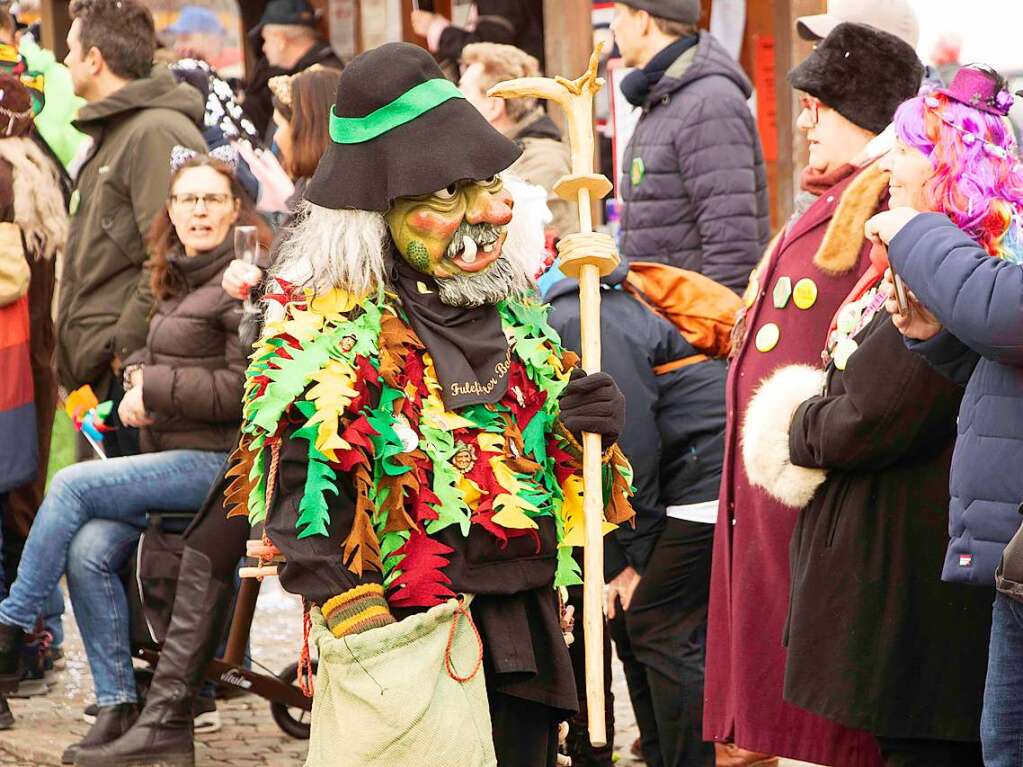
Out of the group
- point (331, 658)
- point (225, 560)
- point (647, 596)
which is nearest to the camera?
point (331, 658)

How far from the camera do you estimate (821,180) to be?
4574 mm

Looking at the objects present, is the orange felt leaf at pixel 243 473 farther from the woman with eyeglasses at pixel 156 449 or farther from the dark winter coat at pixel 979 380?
the woman with eyeglasses at pixel 156 449

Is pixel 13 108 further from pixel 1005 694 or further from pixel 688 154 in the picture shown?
pixel 1005 694

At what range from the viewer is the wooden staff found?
352 cm

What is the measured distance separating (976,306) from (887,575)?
795mm

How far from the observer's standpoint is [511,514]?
3.38m

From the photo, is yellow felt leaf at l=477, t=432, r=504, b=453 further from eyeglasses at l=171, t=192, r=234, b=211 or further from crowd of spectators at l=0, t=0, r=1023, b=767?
eyeglasses at l=171, t=192, r=234, b=211

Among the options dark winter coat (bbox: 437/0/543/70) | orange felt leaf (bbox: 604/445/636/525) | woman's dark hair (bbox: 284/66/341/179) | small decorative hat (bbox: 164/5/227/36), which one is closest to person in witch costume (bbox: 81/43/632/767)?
orange felt leaf (bbox: 604/445/636/525)

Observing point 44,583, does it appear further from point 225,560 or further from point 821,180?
point 821,180

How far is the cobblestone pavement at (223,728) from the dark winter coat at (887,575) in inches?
72.2

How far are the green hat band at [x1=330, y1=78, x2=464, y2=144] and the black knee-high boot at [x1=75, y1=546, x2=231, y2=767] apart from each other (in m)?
2.43

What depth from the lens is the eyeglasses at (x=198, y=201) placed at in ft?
18.8

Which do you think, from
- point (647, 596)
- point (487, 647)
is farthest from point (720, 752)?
point (487, 647)

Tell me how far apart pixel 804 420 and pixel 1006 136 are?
0.79 m
